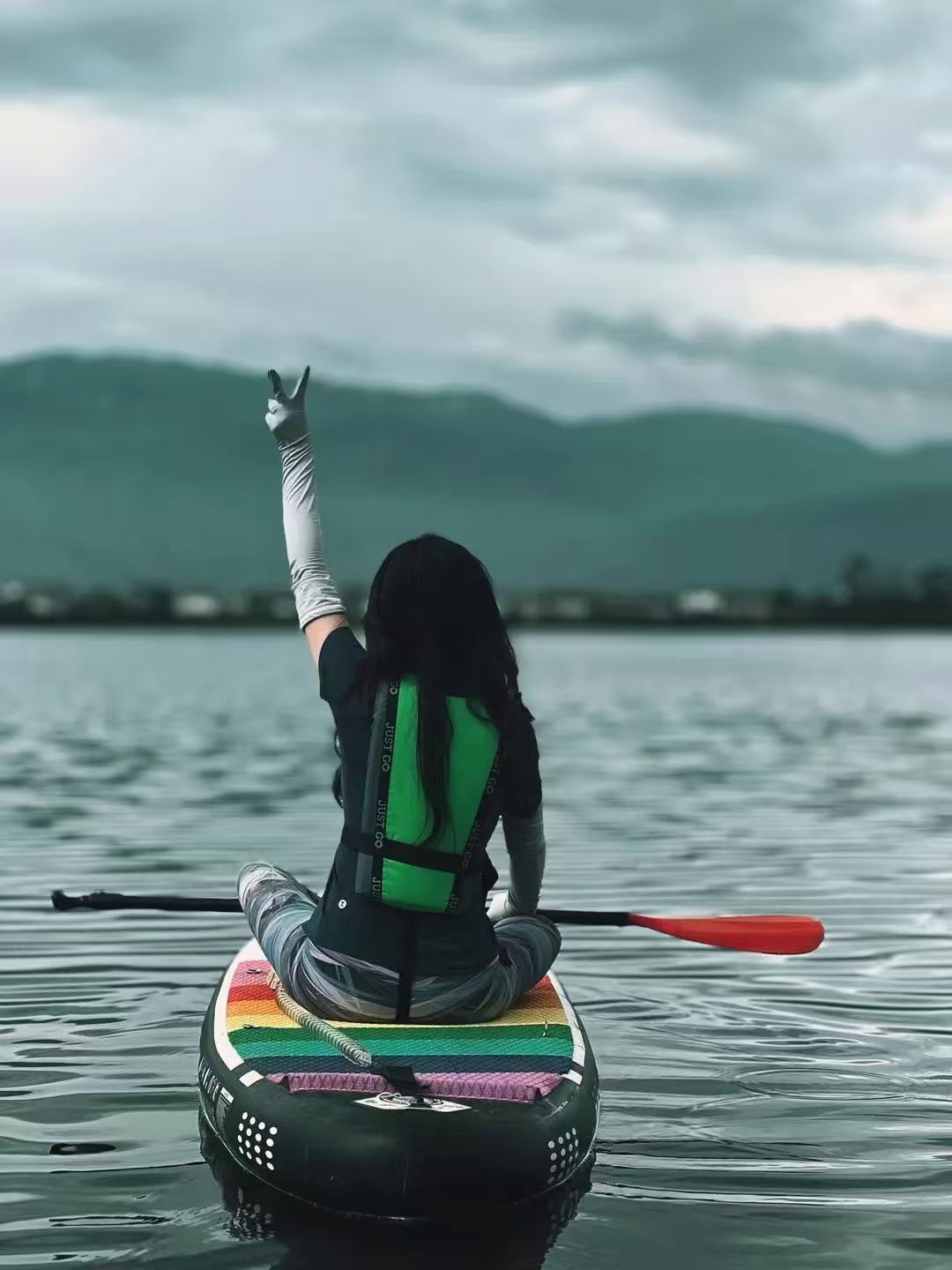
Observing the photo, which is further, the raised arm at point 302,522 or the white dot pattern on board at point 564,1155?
the raised arm at point 302,522

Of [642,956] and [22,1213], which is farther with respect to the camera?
[642,956]

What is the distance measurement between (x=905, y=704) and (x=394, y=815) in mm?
53429

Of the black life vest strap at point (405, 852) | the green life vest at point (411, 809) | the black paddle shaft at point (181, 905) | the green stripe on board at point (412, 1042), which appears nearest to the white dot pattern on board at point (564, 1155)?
the green stripe on board at point (412, 1042)

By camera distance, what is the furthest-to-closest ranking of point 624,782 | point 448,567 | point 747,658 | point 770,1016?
point 747,658 → point 624,782 → point 770,1016 → point 448,567

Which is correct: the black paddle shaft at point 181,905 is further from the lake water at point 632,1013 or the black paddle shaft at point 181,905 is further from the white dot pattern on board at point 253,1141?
the white dot pattern on board at point 253,1141

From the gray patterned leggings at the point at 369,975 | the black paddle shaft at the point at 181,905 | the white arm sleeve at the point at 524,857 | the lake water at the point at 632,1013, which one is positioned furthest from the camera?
the black paddle shaft at the point at 181,905

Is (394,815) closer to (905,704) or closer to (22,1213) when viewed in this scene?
(22,1213)

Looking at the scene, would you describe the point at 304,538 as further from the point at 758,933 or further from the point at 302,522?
the point at 758,933

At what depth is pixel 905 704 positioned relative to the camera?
194ft

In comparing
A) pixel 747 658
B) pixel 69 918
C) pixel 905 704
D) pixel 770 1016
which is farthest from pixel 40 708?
pixel 747 658

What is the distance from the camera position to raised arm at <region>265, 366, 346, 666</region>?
791cm

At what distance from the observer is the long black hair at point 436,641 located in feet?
24.2

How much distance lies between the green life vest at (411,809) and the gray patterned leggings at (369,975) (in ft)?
1.38

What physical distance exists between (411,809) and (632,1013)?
14.5ft
